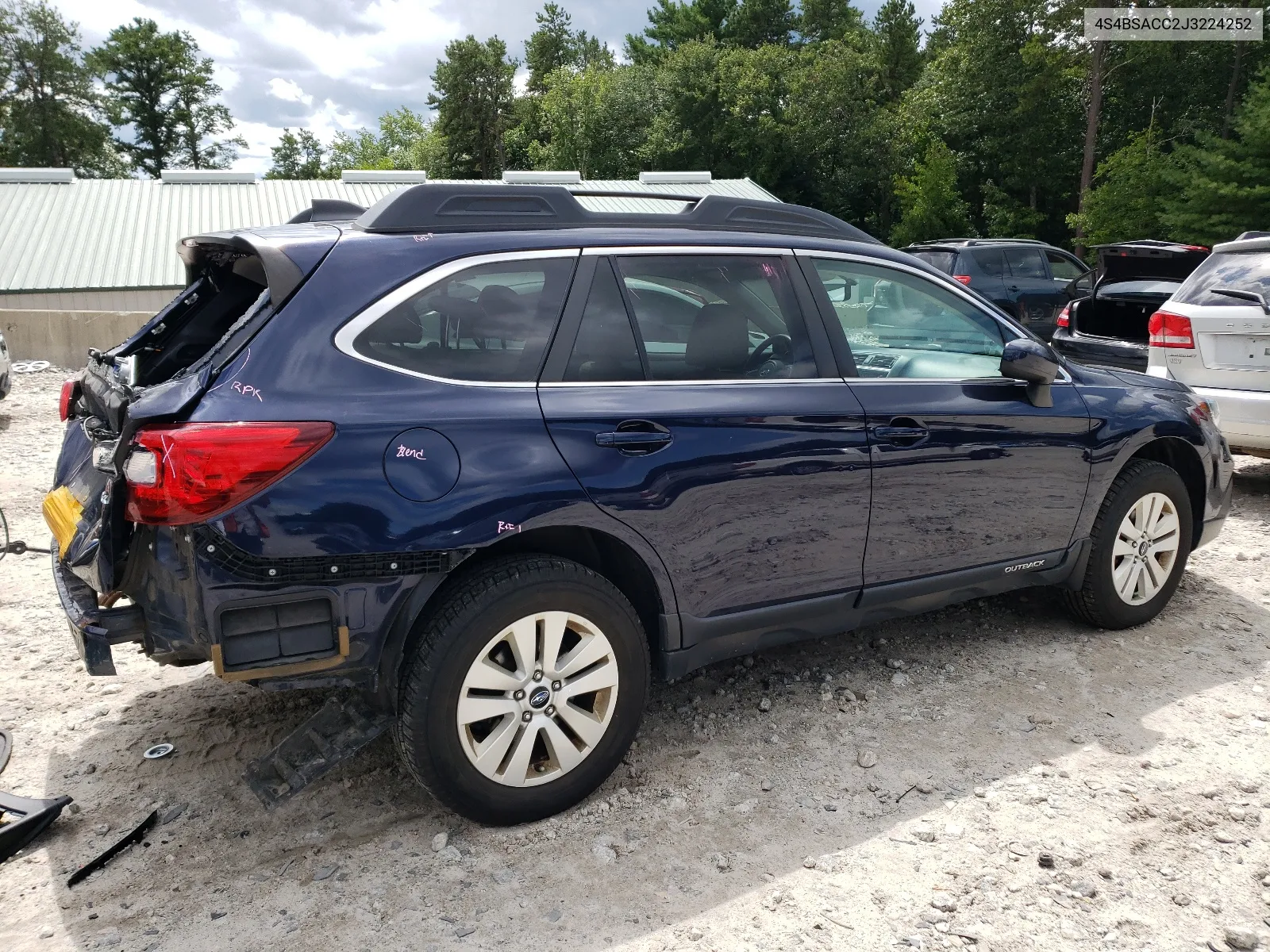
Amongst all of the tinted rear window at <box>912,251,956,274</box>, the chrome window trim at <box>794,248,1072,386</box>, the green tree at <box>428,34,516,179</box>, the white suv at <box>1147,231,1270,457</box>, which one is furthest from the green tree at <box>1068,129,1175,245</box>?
the green tree at <box>428,34,516,179</box>

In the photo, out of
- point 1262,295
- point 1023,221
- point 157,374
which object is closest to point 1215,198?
point 1023,221

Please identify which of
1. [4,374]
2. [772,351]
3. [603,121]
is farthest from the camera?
[603,121]

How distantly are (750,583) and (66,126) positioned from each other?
2696 inches

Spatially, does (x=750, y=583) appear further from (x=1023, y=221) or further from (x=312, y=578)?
(x=1023, y=221)

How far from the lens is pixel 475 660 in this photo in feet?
8.99

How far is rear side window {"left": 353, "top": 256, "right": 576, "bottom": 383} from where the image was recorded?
107 inches

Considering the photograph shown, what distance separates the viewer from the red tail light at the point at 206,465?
2.42 metres

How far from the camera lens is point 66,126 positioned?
58.2m

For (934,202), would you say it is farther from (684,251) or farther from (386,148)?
(386,148)

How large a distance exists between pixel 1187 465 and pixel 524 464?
11.5 ft

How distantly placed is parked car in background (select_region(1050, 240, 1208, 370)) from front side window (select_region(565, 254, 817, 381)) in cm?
643

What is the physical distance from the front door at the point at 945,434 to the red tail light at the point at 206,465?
1982mm

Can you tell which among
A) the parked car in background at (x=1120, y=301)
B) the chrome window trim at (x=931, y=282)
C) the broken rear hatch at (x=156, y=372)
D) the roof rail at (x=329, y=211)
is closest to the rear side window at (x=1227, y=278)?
the parked car in background at (x=1120, y=301)

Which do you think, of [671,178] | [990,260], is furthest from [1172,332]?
[671,178]
